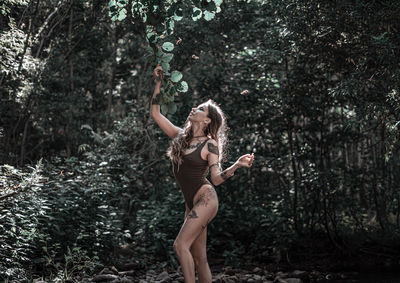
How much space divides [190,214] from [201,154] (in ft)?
1.57

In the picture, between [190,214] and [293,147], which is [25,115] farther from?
[190,214]

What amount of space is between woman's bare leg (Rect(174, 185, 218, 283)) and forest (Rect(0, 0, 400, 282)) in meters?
1.91

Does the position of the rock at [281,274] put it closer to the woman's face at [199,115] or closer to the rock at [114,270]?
the rock at [114,270]

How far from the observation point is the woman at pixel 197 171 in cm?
355

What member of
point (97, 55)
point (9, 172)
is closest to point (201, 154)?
point (9, 172)

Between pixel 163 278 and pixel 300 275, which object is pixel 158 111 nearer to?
pixel 163 278

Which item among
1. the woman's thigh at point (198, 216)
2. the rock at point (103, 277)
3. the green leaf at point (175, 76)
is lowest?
the rock at point (103, 277)

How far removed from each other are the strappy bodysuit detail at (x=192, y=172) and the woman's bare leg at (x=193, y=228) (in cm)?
6

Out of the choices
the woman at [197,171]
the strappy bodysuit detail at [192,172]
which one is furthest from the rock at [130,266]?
the strappy bodysuit detail at [192,172]

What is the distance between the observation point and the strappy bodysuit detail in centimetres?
381

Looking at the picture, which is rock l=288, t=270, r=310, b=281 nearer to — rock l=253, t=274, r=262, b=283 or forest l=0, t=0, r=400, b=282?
rock l=253, t=274, r=262, b=283

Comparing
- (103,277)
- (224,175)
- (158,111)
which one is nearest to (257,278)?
(103,277)

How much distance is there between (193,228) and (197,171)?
469 mm

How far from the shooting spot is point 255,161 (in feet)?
24.1
